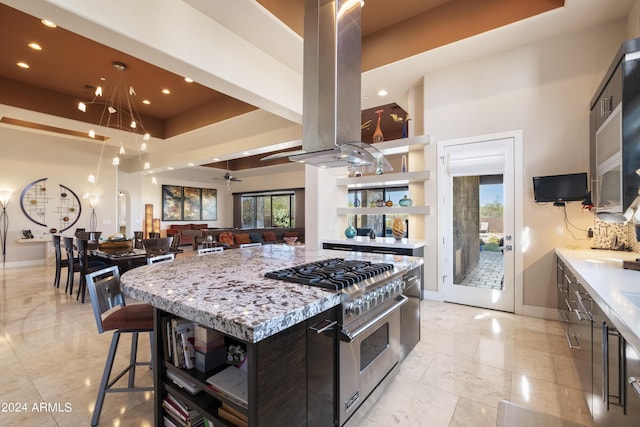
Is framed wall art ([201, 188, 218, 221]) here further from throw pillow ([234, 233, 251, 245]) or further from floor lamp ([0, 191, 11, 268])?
floor lamp ([0, 191, 11, 268])

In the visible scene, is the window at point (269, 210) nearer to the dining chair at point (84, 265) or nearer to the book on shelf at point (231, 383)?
the dining chair at point (84, 265)

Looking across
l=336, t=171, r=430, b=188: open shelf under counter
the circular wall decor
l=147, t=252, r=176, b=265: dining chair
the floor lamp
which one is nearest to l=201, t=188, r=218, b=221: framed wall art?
the circular wall decor

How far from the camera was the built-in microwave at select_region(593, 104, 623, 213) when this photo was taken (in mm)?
2182

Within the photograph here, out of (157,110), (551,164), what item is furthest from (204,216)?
(551,164)

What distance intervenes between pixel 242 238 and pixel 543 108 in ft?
27.4

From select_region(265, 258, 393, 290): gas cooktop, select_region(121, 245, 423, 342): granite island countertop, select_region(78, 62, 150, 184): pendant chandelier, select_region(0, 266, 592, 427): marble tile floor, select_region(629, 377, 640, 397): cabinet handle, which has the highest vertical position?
select_region(78, 62, 150, 184): pendant chandelier

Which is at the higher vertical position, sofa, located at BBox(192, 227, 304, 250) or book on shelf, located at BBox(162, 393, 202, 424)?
sofa, located at BBox(192, 227, 304, 250)

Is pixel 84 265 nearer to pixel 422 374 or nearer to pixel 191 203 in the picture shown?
pixel 422 374

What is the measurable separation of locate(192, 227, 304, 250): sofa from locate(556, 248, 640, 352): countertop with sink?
792cm

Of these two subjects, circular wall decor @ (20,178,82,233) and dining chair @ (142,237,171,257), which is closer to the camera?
dining chair @ (142,237,171,257)

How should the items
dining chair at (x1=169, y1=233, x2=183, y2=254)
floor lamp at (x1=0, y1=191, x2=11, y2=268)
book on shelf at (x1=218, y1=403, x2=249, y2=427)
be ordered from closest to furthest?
book on shelf at (x1=218, y1=403, x2=249, y2=427), dining chair at (x1=169, y1=233, x2=183, y2=254), floor lamp at (x1=0, y1=191, x2=11, y2=268)

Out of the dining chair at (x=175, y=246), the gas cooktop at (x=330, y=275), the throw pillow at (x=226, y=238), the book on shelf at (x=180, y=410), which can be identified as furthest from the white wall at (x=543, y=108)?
the throw pillow at (x=226, y=238)

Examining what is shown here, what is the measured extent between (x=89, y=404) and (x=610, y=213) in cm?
432

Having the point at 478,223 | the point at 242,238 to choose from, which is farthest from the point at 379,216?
the point at 242,238
